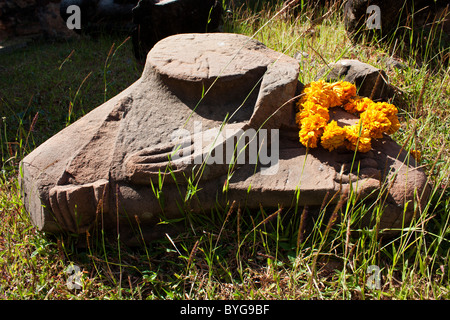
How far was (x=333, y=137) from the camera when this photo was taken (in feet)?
8.67

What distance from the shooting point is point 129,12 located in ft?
20.3

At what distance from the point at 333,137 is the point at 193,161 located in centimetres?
95

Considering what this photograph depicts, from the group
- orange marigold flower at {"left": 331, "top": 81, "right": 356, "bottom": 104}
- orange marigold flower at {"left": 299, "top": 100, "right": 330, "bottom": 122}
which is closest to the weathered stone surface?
orange marigold flower at {"left": 331, "top": 81, "right": 356, "bottom": 104}

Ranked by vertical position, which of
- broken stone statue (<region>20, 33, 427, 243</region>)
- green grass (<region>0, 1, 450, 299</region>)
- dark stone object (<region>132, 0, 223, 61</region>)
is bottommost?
green grass (<region>0, 1, 450, 299</region>)

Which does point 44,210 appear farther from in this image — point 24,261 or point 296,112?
point 296,112

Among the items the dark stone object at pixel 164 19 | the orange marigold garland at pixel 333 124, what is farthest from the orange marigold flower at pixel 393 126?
the dark stone object at pixel 164 19

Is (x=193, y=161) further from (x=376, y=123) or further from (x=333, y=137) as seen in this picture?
(x=376, y=123)

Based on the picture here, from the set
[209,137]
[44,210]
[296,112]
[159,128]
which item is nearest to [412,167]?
[296,112]

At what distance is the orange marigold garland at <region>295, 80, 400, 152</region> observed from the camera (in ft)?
8.74

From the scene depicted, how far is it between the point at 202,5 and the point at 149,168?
3446mm

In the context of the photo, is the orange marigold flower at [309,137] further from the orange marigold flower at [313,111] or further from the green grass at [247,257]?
the green grass at [247,257]

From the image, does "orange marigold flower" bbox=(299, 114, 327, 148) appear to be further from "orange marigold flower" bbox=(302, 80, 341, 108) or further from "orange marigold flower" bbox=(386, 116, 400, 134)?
"orange marigold flower" bbox=(386, 116, 400, 134)

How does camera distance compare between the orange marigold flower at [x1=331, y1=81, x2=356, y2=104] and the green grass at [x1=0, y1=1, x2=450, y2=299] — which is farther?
the orange marigold flower at [x1=331, y1=81, x2=356, y2=104]

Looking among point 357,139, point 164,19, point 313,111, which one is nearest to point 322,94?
point 313,111
